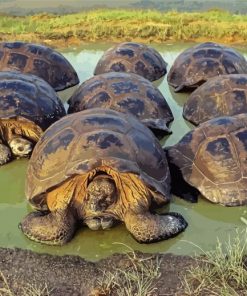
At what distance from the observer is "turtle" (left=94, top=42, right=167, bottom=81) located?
8773 mm

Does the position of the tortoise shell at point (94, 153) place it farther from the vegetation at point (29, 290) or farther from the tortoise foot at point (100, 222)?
the vegetation at point (29, 290)

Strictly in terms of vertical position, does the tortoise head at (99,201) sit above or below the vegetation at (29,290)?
above

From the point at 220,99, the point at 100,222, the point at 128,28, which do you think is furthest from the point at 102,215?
the point at 128,28

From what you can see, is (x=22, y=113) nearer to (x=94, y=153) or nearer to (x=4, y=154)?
(x=4, y=154)

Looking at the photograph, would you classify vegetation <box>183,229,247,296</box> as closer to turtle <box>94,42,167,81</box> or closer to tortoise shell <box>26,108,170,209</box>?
tortoise shell <box>26,108,170,209</box>

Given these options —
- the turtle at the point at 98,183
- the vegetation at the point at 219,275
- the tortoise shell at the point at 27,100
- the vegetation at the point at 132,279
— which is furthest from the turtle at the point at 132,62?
the vegetation at the point at 219,275

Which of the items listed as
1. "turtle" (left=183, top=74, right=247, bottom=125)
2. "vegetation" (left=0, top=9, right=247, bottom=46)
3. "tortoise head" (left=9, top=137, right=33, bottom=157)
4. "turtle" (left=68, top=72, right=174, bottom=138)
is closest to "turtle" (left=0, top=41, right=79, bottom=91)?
"turtle" (left=68, top=72, right=174, bottom=138)

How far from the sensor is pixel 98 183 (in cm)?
445

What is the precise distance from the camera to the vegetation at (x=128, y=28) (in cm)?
1269

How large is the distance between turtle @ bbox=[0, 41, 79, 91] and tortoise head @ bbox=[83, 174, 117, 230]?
4.06 m

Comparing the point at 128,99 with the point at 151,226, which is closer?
the point at 151,226

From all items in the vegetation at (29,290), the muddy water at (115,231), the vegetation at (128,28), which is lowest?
the vegetation at (128,28)

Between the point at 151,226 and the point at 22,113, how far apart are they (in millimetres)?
2302

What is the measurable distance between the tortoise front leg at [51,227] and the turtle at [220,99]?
282 centimetres
